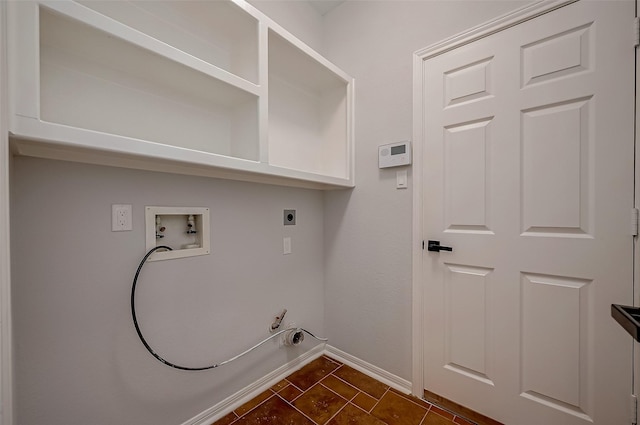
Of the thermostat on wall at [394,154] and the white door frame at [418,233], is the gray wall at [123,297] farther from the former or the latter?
the white door frame at [418,233]

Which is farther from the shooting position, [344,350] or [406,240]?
[344,350]

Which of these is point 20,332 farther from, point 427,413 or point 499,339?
point 499,339

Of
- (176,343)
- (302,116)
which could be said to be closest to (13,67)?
(176,343)

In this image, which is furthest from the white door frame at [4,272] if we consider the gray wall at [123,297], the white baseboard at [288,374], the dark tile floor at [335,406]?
the dark tile floor at [335,406]

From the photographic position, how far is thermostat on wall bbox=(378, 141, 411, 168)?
161cm

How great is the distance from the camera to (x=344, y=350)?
6.56ft

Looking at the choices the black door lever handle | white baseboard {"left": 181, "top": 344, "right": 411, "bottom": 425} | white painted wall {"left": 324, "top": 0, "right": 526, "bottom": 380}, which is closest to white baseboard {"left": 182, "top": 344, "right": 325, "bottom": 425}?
white baseboard {"left": 181, "top": 344, "right": 411, "bottom": 425}

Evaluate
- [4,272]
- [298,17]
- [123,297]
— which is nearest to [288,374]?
[123,297]

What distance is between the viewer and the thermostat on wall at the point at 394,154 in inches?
63.5

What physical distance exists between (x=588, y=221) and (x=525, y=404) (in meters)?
0.97

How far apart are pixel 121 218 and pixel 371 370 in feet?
6.08

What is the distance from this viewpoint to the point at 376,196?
1.80 meters

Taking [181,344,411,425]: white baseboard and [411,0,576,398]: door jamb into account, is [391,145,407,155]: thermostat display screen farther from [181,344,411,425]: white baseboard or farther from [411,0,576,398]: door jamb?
[181,344,411,425]: white baseboard

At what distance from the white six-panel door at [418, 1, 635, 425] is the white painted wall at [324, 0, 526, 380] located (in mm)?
153
